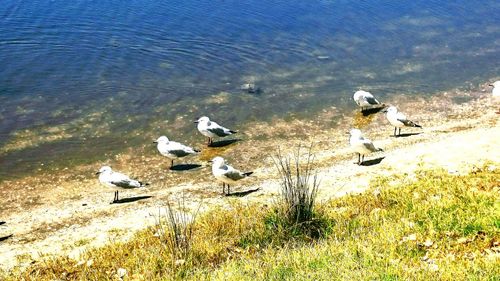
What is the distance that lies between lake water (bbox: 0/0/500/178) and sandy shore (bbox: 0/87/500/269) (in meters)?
1.39

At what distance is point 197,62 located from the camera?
1011 inches

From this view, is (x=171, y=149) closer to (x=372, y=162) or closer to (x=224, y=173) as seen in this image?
(x=224, y=173)

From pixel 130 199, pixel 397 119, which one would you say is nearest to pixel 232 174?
pixel 130 199

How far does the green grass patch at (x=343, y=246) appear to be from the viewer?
8094mm

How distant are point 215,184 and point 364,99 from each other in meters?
8.04

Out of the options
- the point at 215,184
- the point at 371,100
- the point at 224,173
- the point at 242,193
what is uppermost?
the point at 371,100

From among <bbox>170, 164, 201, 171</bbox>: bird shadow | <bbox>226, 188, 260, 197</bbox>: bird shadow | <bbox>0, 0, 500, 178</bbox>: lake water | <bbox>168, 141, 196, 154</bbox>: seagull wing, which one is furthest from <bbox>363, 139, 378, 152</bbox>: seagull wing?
<bbox>168, 141, 196, 154</bbox>: seagull wing

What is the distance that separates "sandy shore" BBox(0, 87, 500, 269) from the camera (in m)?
13.2

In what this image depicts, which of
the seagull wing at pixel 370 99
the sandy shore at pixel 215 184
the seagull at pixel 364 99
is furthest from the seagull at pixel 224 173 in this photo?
the seagull wing at pixel 370 99

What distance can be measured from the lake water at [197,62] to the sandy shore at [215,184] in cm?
139

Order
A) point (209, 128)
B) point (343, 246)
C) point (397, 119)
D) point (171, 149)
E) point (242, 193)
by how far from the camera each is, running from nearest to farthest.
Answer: point (343, 246) → point (242, 193) → point (171, 149) → point (209, 128) → point (397, 119)

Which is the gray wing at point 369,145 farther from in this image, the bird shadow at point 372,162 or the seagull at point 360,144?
the bird shadow at point 372,162

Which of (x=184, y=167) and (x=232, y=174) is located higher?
(x=232, y=174)

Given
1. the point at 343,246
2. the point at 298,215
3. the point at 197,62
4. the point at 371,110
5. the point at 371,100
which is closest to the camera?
the point at 343,246
